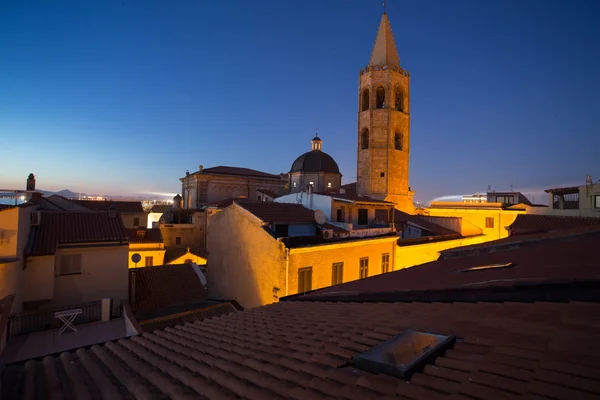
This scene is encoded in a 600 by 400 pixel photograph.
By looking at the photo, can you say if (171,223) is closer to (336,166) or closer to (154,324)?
(336,166)

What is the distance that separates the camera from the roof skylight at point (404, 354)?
2.30m

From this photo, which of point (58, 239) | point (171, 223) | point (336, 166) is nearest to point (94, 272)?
point (58, 239)

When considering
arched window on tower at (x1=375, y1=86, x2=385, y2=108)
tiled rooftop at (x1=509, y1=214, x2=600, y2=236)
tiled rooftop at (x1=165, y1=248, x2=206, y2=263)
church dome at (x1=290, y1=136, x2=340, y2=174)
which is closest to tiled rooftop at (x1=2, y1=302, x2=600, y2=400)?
tiled rooftop at (x1=509, y1=214, x2=600, y2=236)

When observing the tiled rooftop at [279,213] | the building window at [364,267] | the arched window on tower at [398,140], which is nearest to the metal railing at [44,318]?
the tiled rooftop at [279,213]

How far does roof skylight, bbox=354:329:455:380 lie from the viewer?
2305 mm

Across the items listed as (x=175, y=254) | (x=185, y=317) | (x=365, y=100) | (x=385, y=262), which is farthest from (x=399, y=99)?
(x=185, y=317)

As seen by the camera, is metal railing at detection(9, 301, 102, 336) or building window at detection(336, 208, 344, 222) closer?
metal railing at detection(9, 301, 102, 336)

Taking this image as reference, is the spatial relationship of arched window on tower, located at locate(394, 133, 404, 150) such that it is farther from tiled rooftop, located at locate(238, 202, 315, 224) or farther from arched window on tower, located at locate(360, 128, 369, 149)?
tiled rooftop, located at locate(238, 202, 315, 224)

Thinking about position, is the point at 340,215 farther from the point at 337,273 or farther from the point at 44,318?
the point at 44,318

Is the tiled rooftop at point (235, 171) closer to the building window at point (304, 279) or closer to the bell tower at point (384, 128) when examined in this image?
the bell tower at point (384, 128)

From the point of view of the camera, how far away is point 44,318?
11.7 m

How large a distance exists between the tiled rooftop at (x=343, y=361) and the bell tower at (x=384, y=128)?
31.8 metres

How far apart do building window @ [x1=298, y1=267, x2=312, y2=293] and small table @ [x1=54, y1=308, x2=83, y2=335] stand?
842cm

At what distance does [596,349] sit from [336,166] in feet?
134
